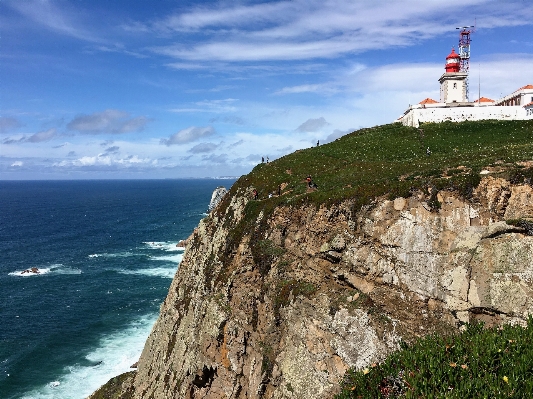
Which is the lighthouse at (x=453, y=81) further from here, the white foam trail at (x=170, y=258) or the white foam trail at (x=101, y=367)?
the white foam trail at (x=170, y=258)

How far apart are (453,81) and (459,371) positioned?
2253 inches

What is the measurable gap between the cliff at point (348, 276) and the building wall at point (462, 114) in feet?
72.9

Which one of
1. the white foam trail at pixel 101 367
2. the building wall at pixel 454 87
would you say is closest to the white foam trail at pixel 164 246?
the white foam trail at pixel 101 367

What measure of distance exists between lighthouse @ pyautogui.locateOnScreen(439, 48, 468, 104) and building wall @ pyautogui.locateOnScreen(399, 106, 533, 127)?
573 centimetres

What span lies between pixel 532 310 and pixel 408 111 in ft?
148

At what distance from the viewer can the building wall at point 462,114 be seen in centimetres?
5179

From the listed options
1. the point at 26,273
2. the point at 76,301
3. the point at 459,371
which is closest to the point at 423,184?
the point at 459,371

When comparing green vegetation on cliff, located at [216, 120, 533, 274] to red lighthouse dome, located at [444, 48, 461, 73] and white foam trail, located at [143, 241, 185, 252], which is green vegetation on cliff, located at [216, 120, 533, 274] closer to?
red lighthouse dome, located at [444, 48, 461, 73]

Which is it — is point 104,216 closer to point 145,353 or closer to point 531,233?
point 145,353

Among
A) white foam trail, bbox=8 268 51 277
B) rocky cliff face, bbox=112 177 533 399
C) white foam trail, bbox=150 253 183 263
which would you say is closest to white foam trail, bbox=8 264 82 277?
white foam trail, bbox=8 268 51 277

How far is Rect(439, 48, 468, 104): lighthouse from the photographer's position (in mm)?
59956

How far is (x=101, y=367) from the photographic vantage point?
172ft

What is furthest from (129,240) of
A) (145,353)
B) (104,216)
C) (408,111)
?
(408,111)

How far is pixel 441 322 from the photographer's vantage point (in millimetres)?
23547
